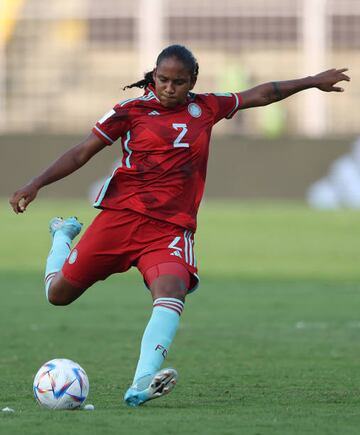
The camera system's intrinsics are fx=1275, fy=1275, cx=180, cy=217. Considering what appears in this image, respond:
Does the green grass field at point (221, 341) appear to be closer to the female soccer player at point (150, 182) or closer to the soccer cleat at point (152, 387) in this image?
the soccer cleat at point (152, 387)

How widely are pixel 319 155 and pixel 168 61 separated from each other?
2198 cm

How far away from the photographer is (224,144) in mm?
29156

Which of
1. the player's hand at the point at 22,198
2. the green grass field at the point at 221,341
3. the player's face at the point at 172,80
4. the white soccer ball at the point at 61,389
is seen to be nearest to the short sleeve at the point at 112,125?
the player's face at the point at 172,80

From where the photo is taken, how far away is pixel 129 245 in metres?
7.30

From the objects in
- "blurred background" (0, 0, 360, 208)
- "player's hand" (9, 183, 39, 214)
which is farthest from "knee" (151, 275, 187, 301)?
"blurred background" (0, 0, 360, 208)

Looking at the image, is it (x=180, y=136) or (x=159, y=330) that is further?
(x=180, y=136)

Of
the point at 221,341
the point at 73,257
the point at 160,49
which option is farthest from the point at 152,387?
the point at 160,49

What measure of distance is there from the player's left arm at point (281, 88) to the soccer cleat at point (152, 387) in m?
1.90

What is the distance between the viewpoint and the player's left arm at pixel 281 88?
7.68m

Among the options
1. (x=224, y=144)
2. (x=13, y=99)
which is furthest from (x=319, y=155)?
(x=13, y=99)

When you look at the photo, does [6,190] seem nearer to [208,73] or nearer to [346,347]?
[208,73]

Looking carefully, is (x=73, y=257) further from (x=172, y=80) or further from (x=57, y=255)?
(x=172, y=80)

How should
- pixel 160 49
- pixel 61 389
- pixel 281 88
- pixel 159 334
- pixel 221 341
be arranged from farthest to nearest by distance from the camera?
pixel 160 49 < pixel 221 341 < pixel 281 88 < pixel 159 334 < pixel 61 389

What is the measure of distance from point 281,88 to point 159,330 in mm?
1766
